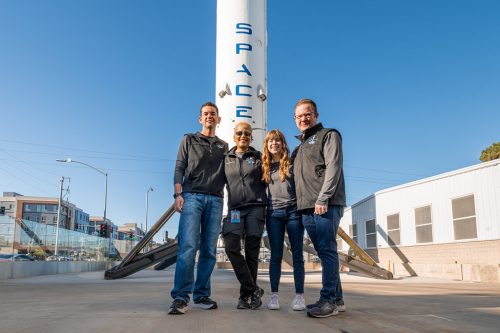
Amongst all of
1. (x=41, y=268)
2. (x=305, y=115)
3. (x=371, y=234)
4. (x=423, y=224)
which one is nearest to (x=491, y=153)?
(x=371, y=234)

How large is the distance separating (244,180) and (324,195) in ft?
3.05

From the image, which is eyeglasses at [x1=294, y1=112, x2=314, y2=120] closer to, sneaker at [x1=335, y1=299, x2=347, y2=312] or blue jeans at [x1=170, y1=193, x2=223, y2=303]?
blue jeans at [x1=170, y1=193, x2=223, y2=303]

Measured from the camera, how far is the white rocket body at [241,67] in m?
13.3

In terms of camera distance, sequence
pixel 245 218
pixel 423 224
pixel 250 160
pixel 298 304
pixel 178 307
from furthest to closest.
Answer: pixel 423 224
pixel 250 160
pixel 245 218
pixel 298 304
pixel 178 307

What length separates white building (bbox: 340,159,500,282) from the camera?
14.0 meters

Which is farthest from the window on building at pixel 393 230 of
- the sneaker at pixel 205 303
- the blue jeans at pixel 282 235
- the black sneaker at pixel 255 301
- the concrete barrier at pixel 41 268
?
the sneaker at pixel 205 303

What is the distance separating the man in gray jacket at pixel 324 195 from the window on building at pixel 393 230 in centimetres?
1547

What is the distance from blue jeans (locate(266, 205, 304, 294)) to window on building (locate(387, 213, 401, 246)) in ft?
50.2

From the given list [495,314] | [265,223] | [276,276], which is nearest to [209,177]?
[265,223]

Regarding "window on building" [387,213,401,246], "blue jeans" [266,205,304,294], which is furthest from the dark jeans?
"window on building" [387,213,401,246]

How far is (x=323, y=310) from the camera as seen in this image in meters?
3.82

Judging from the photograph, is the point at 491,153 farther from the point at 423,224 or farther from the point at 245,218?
the point at 245,218

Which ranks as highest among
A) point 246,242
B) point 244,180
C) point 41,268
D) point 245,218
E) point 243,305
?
point 244,180

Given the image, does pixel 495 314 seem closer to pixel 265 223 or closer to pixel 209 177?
pixel 265 223
